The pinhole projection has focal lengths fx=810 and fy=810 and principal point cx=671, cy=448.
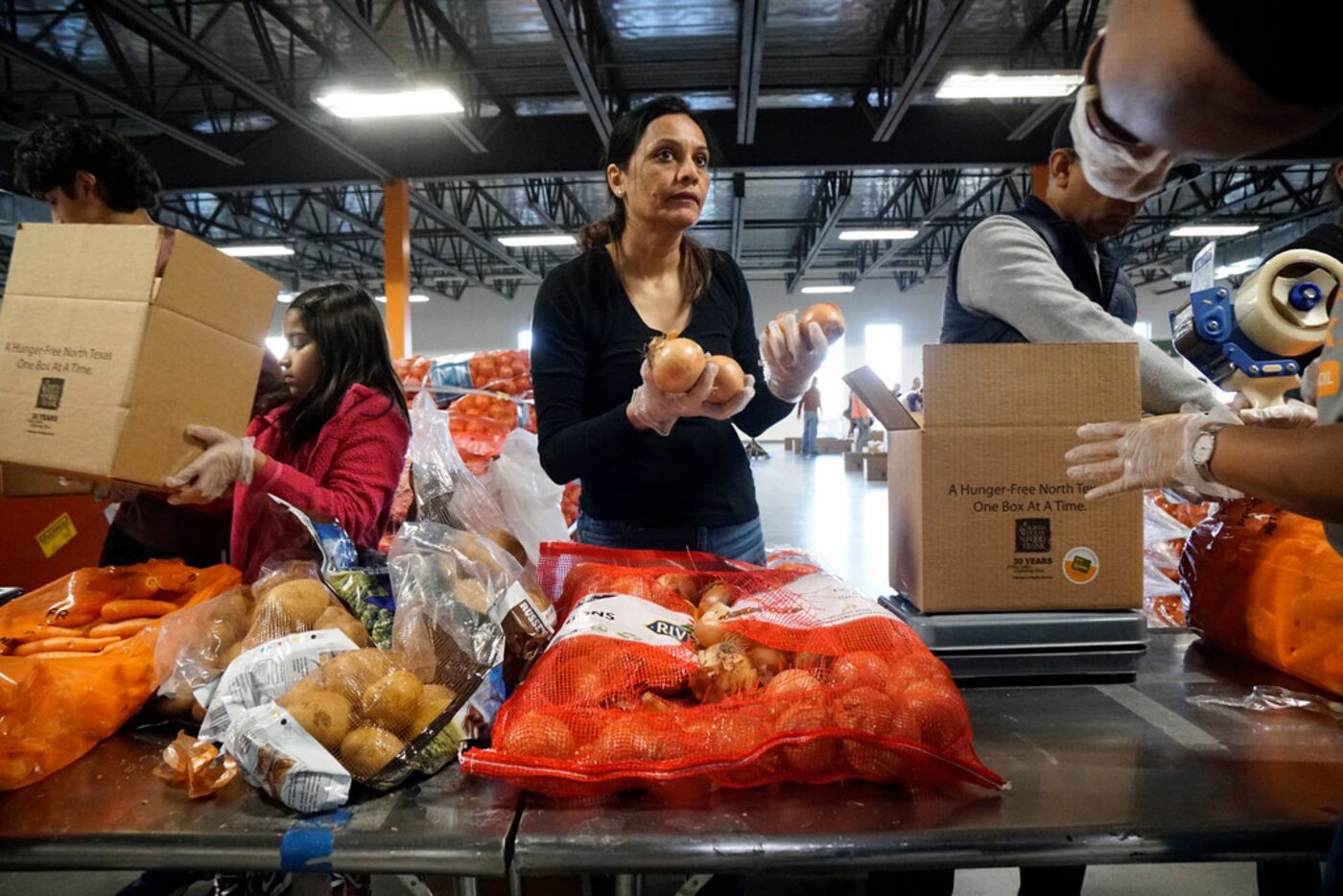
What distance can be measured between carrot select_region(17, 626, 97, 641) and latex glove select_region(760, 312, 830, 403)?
1146 mm

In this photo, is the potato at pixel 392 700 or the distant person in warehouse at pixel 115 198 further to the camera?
the distant person in warehouse at pixel 115 198

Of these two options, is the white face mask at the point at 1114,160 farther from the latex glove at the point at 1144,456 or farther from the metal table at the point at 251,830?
the metal table at the point at 251,830

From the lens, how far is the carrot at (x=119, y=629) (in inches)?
44.6

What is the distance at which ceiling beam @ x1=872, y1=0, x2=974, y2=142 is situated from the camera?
619 centimetres

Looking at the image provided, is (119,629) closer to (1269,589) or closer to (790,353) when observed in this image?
(790,353)

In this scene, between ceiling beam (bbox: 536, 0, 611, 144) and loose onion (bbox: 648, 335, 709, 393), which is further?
ceiling beam (bbox: 536, 0, 611, 144)

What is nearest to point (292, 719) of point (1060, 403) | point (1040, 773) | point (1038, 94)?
point (1040, 773)

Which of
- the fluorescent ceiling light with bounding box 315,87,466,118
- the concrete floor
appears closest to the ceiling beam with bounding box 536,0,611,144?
the fluorescent ceiling light with bounding box 315,87,466,118

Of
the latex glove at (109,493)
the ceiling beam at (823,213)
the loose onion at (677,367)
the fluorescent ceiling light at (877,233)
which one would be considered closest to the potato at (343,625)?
the loose onion at (677,367)

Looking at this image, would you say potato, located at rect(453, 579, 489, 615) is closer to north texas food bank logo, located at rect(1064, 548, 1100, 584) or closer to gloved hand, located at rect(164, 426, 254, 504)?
gloved hand, located at rect(164, 426, 254, 504)

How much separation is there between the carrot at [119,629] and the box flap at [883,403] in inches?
44.9

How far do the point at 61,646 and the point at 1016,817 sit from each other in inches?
47.8

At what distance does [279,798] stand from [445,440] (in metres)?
1.03

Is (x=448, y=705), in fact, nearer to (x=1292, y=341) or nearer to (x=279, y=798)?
(x=279, y=798)
